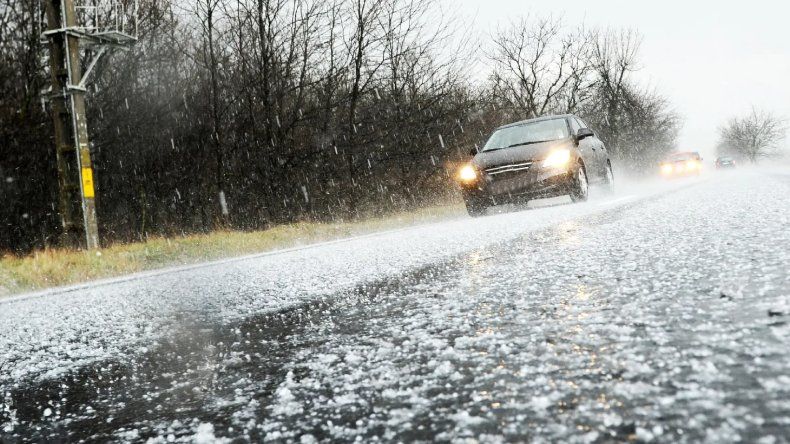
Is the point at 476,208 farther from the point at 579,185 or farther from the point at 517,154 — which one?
the point at 579,185

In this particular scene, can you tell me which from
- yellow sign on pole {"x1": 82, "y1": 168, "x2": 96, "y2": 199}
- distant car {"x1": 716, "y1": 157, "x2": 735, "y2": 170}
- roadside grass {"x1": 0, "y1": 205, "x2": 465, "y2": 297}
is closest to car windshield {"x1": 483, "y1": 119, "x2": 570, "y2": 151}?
roadside grass {"x1": 0, "y1": 205, "x2": 465, "y2": 297}

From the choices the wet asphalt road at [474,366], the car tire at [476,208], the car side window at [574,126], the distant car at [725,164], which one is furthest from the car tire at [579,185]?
the distant car at [725,164]

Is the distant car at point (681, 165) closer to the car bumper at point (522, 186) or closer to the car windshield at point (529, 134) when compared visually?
the car windshield at point (529, 134)

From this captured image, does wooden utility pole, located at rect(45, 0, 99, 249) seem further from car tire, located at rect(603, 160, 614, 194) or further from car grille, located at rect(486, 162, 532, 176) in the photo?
car tire, located at rect(603, 160, 614, 194)

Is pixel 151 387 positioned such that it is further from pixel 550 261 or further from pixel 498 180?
pixel 498 180

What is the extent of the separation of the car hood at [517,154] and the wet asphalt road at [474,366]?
6858 mm

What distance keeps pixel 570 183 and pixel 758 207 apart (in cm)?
444

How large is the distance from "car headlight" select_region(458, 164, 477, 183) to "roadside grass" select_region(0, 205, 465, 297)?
6.75 ft

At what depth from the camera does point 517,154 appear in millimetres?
11000

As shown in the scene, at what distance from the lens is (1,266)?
796 centimetres

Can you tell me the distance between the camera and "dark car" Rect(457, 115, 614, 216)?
1077 centimetres

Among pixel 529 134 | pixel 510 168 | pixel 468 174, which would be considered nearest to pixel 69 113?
pixel 468 174

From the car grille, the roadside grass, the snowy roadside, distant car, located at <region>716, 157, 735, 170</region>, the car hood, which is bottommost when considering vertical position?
the snowy roadside

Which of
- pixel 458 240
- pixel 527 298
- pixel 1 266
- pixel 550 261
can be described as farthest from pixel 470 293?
pixel 1 266
